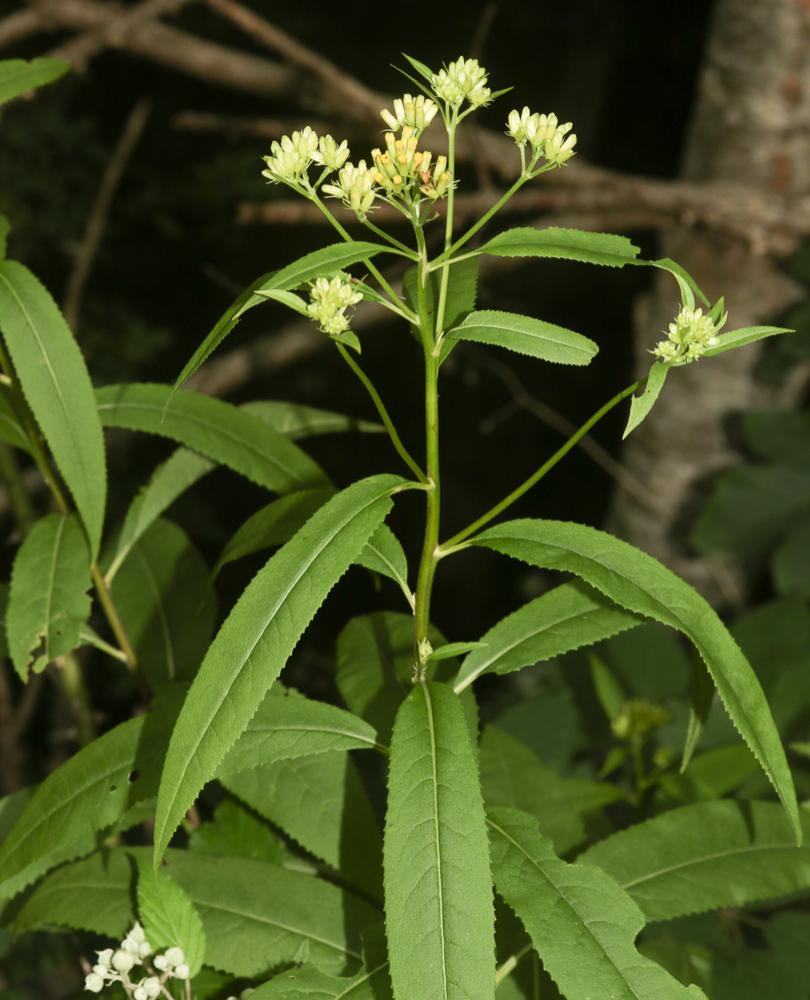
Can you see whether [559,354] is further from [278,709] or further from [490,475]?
[490,475]

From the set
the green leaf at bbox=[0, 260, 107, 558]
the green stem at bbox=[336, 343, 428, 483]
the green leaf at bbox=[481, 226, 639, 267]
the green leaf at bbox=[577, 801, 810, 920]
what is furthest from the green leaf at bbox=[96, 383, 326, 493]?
the green leaf at bbox=[577, 801, 810, 920]

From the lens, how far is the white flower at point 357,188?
916 millimetres

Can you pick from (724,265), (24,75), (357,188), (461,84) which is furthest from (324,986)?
(724,265)

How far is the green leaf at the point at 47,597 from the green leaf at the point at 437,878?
44cm

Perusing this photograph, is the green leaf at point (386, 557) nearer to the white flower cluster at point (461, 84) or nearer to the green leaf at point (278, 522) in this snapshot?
the green leaf at point (278, 522)

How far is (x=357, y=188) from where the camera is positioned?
0.92m

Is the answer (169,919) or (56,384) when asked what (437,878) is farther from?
(56,384)

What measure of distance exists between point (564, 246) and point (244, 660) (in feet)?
1.41

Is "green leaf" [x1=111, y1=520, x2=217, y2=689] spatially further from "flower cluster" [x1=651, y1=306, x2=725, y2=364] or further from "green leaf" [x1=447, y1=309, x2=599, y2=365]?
"flower cluster" [x1=651, y1=306, x2=725, y2=364]

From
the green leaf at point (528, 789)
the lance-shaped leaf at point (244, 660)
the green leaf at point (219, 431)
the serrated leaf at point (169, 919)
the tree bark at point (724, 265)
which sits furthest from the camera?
the tree bark at point (724, 265)

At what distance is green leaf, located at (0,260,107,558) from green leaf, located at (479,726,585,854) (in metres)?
0.58

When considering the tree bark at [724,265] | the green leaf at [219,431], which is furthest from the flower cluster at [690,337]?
the tree bark at [724,265]

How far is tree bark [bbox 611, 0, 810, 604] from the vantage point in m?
2.35

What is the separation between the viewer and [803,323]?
7.83 feet
